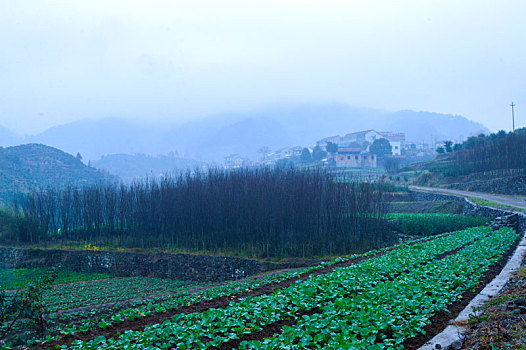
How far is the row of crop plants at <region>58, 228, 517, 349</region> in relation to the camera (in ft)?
16.1

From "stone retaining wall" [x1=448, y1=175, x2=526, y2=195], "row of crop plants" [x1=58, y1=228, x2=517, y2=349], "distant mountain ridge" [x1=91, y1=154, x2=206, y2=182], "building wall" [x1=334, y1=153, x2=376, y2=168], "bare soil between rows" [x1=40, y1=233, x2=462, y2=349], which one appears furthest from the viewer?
"distant mountain ridge" [x1=91, y1=154, x2=206, y2=182]

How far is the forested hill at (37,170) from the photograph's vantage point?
156ft

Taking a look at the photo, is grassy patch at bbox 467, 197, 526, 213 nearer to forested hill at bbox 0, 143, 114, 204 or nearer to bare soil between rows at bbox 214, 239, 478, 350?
bare soil between rows at bbox 214, 239, 478, 350

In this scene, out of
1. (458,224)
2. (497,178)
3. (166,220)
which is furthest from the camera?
(497,178)

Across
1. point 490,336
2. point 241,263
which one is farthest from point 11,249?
point 490,336

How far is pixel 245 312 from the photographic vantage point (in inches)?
239

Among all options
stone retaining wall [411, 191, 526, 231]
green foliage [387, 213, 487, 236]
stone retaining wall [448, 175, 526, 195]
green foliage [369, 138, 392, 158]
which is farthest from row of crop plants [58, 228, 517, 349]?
green foliage [369, 138, 392, 158]

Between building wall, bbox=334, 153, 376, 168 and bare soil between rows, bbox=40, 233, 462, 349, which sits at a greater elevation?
building wall, bbox=334, 153, 376, 168

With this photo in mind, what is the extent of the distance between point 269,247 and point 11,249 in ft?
62.3

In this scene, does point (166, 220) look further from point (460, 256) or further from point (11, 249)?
point (460, 256)

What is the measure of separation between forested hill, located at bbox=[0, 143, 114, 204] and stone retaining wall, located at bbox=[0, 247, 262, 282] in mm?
22158

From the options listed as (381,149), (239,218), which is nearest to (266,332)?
(239,218)

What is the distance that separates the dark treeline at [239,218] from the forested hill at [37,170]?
2135 centimetres

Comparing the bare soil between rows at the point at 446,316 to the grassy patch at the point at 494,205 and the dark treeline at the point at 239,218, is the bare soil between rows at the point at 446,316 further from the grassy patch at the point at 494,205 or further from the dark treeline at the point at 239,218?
the grassy patch at the point at 494,205
